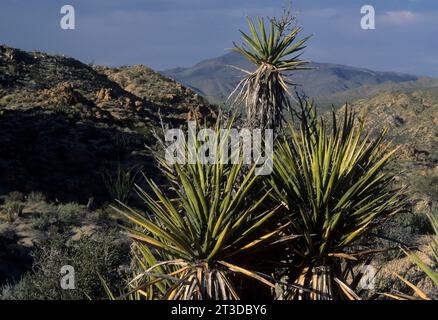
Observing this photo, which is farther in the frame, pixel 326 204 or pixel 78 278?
pixel 78 278

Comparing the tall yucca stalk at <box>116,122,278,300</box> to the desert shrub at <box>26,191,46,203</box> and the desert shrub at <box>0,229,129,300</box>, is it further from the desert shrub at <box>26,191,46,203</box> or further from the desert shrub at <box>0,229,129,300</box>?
the desert shrub at <box>26,191,46,203</box>

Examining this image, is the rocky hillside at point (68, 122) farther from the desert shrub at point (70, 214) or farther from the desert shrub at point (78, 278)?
the desert shrub at point (78, 278)

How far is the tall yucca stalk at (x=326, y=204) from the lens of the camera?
520cm

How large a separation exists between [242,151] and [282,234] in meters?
0.97

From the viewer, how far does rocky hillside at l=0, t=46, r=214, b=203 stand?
20.7m

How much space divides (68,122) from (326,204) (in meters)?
23.8

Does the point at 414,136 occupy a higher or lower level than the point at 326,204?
lower

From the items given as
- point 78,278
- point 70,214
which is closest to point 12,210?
point 70,214

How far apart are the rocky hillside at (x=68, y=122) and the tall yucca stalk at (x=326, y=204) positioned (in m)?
14.7

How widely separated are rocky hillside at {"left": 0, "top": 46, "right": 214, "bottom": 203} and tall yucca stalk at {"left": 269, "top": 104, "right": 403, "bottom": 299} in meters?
14.7

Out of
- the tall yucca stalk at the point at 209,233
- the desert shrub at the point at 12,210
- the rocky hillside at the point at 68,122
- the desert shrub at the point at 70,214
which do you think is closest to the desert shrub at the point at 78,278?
the tall yucca stalk at the point at 209,233

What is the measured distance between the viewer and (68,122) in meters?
27.2

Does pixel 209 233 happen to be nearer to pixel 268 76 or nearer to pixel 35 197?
pixel 268 76
